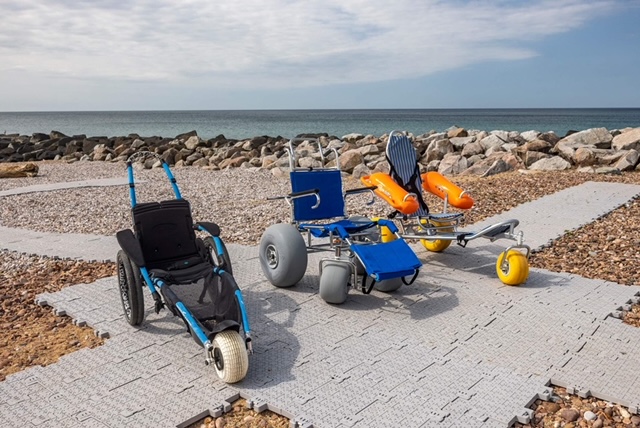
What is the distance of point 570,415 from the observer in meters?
3.34

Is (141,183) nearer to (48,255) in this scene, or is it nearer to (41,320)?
(48,255)

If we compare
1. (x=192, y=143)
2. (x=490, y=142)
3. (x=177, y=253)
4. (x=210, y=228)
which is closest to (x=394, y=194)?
(x=210, y=228)

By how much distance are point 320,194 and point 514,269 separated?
2.13m

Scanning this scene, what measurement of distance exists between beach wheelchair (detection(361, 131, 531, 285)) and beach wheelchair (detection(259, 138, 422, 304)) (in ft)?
1.55

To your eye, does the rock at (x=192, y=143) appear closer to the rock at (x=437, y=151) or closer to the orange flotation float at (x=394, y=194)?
the rock at (x=437, y=151)

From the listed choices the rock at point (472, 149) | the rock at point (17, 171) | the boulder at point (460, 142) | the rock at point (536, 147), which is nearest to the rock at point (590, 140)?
the rock at point (536, 147)

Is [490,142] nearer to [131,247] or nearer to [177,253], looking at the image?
[177,253]

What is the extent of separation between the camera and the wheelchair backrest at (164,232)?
4848 millimetres

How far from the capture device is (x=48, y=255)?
700 centimetres

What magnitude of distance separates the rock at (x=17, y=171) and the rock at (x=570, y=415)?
17672 millimetres

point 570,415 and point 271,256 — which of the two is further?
point 271,256

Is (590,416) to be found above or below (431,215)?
below

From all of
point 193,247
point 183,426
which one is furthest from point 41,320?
point 183,426

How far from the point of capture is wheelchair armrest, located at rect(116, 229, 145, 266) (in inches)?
169
